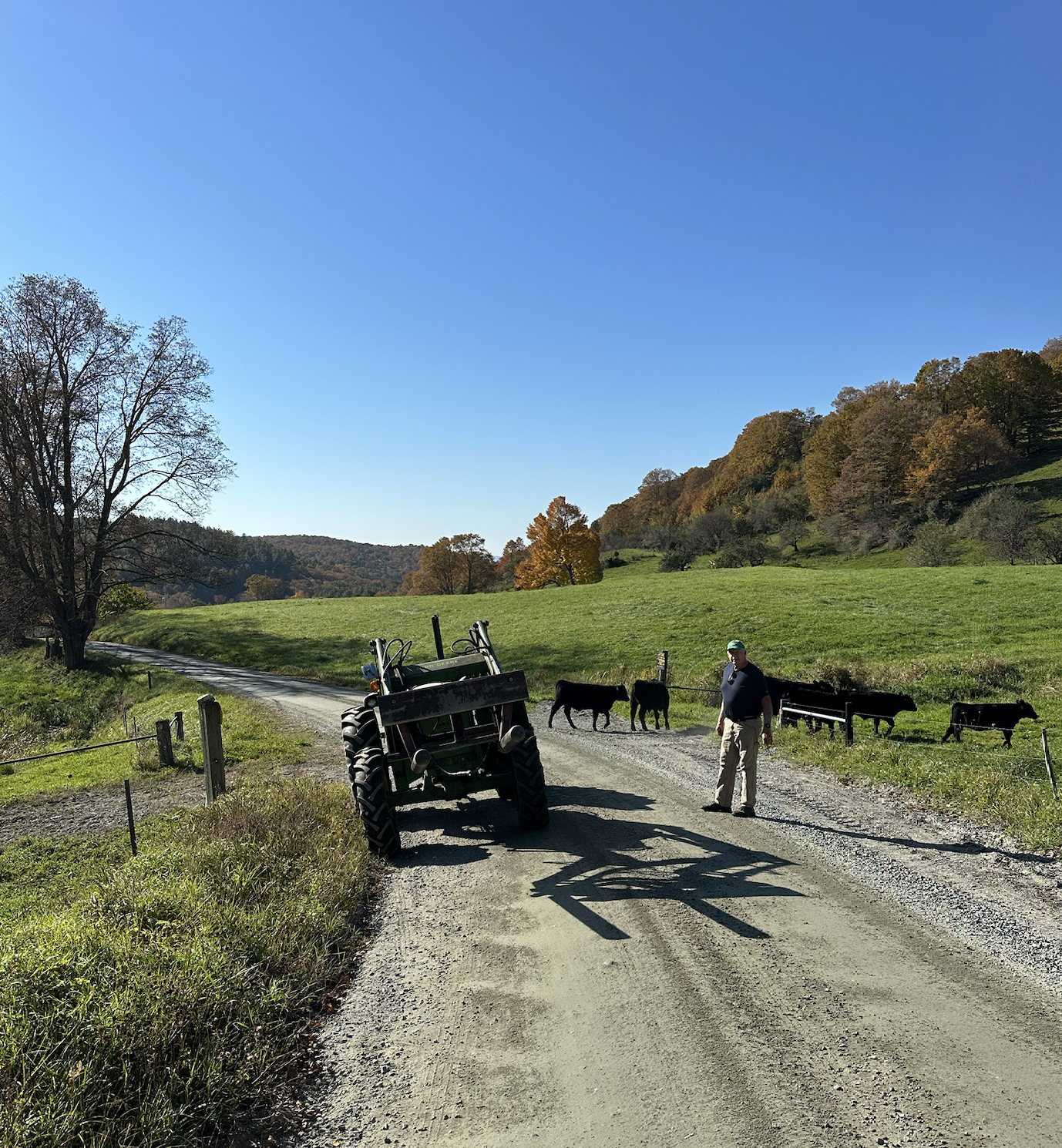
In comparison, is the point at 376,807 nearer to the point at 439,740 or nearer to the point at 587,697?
the point at 439,740

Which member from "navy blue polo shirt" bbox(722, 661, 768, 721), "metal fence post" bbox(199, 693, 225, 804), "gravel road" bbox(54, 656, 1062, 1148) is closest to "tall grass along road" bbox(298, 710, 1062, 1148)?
"gravel road" bbox(54, 656, 1062, 1148)

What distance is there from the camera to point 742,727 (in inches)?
337

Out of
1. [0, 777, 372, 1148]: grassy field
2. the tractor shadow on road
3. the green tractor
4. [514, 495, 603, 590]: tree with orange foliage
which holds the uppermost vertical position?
[514, 495, 603, 590]: tree with orange foliage

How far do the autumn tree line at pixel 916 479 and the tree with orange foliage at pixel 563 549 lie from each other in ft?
35.3

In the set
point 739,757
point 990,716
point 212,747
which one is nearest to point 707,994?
point 739,757

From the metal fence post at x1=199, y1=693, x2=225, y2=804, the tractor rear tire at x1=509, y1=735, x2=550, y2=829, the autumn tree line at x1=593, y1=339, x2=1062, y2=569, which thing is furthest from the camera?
the autumn tree line at x1=593, y1=339, x2=1062, y2=569

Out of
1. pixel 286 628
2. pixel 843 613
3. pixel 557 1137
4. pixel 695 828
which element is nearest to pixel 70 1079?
pixel 557 1137

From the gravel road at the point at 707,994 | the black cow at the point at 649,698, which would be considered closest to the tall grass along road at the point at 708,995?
the gravel road at the point at 707,994

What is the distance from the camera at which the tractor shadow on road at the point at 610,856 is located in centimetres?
604

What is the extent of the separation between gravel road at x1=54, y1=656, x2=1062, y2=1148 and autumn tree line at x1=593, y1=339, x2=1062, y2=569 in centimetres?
5073

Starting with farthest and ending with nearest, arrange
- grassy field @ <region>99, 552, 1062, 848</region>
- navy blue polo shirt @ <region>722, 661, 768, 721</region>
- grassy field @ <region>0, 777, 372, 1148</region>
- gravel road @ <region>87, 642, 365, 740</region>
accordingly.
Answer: gravel road @ <region>87, 642, 365, 740</region> < grassy field @ <region>99, 552, 1062, 848</region> < navy blue polo shirt @ <region>722, 661, 768, 721</region> < grassy field @ <region>0, 777, 372, 1148</region>

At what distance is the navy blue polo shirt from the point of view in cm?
856

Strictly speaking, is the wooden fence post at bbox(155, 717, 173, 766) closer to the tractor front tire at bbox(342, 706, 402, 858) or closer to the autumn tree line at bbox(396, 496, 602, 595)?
the tractor front tire at bbox(342, 706, 402, 858)

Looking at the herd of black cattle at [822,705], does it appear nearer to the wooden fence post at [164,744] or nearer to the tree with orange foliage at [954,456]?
the wooden fence post at [164,744]
